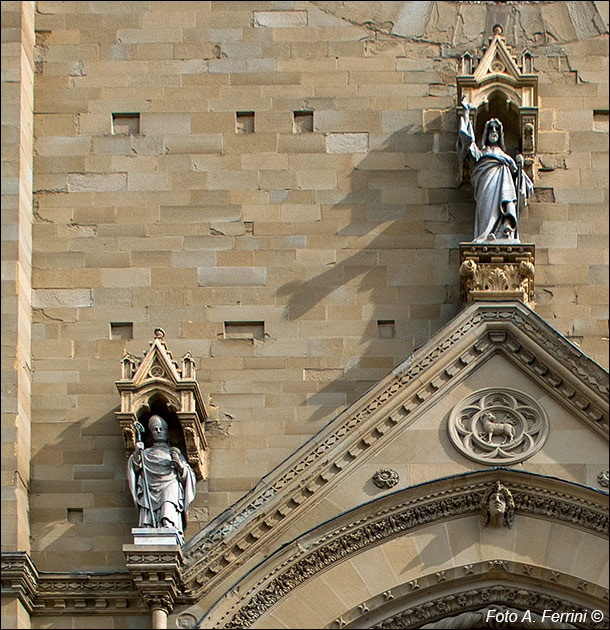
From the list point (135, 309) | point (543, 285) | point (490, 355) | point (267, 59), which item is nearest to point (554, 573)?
point (490, 355)

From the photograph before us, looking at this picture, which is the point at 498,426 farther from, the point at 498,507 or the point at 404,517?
the point at 404,517

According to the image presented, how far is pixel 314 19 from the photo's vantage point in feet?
92.2

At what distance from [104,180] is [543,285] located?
537cm

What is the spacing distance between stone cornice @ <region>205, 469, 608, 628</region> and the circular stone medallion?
1.06 feet

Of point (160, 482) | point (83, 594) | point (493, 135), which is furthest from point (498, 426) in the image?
point (83, 594)

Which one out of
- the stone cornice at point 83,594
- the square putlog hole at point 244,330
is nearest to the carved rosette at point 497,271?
the square putlog hole at point 244,330

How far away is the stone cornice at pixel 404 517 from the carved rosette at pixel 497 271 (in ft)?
7.35

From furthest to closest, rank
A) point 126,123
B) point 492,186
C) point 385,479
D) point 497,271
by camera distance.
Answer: point 126,123 → point 492,186 → point 497,271 → point 385,479

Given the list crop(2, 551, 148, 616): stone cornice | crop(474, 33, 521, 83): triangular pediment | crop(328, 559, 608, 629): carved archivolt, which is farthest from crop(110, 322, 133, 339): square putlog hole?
crop(474, 33, 521, 83): triangular pediment

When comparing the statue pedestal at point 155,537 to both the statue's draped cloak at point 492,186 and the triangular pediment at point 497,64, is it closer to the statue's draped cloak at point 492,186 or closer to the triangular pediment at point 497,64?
the statue's draped cloak at point 492,186

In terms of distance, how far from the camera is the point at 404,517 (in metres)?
Answer: 23.5

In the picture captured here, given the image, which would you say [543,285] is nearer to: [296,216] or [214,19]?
[296,216]

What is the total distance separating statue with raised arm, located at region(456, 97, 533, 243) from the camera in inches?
1015

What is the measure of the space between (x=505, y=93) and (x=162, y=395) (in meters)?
5.64
